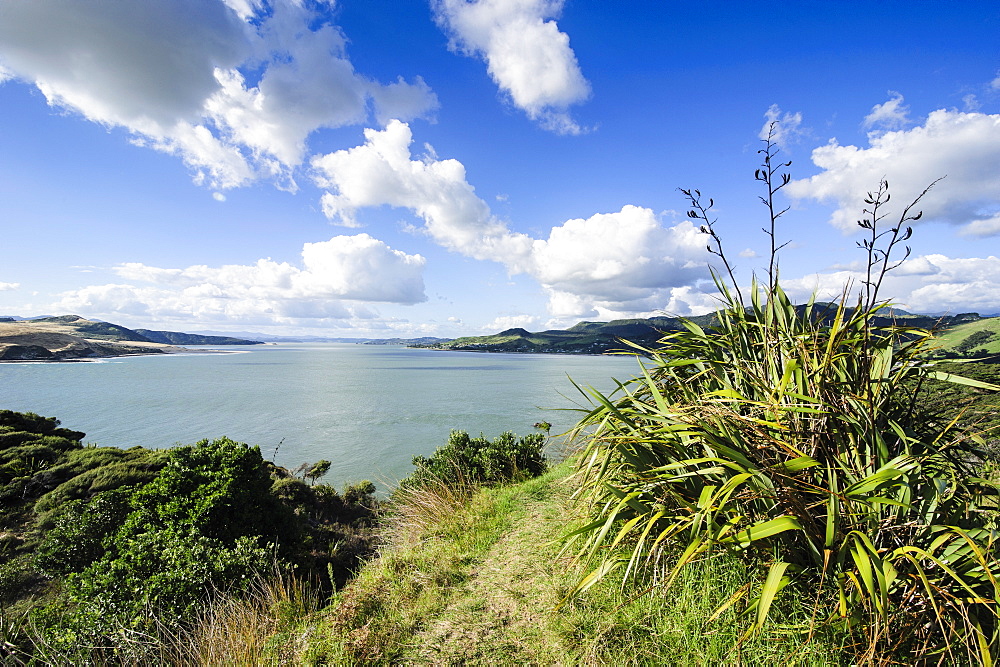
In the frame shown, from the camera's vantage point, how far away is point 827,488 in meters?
2.50

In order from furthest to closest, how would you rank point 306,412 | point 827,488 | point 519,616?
point 306,412
point 519,616
point 827,488

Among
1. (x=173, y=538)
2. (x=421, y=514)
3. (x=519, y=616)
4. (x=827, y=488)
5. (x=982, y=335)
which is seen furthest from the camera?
(x=982, y=335)

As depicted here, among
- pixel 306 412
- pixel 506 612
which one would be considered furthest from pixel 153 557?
pixel 306 412

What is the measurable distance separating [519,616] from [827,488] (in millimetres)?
2372

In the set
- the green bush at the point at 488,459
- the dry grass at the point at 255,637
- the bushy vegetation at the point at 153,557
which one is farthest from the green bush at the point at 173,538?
the green bush at the point at 488,459

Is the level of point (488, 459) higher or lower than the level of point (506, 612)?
lower

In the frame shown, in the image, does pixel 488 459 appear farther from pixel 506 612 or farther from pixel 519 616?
pixel 519 616

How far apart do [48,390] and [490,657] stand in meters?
85.8

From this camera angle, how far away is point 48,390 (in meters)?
58.9

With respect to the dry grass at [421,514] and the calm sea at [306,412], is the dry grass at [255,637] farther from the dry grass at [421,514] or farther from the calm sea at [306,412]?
the calm sea at [306,412]

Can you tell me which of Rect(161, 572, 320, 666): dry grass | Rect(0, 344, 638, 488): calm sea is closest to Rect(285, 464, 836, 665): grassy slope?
Rect(161, 572, 320, 666): dry grass

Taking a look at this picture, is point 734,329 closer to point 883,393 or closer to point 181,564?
point 883,393

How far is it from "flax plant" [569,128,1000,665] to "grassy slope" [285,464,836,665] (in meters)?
0.18

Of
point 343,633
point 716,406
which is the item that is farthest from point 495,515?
point 716,406
